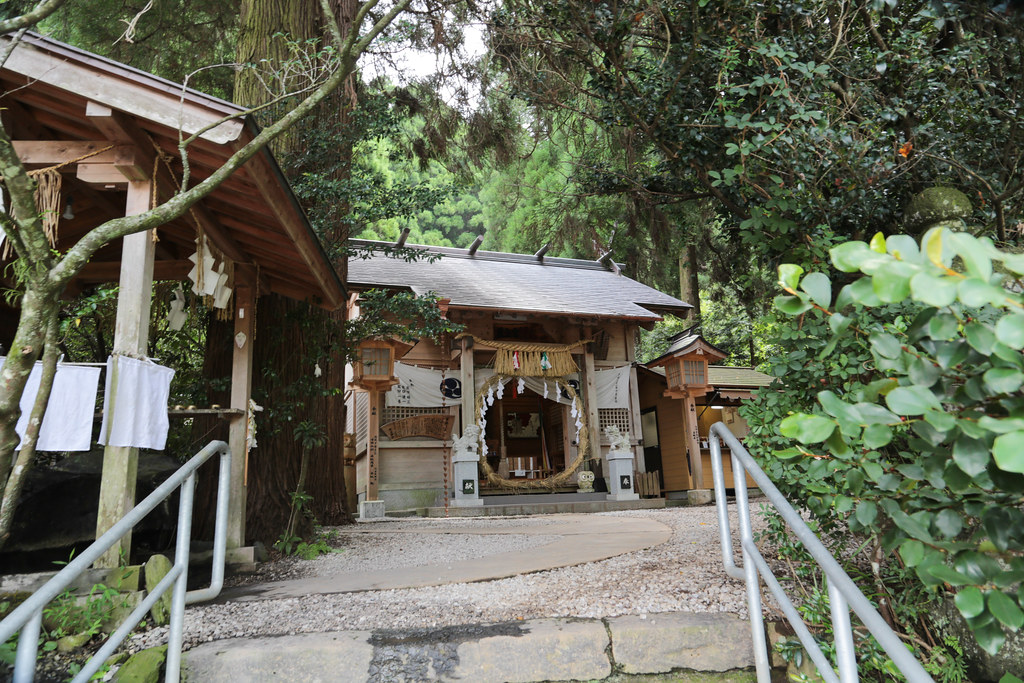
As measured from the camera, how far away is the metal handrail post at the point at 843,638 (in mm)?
1685

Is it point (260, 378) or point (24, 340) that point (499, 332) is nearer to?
point (260, 378)

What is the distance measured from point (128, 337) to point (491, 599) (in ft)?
7.72

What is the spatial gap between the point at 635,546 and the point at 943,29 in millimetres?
4378

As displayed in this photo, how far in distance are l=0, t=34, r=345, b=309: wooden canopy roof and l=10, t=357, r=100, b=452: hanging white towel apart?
3.71 ft

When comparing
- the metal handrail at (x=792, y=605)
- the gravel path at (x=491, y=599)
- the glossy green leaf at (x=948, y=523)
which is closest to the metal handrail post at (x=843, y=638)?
the metal handrail at (x=792, y=605)

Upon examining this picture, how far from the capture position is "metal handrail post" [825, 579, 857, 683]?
5.53 feet

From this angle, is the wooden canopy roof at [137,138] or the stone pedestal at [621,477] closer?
the wooden canopy roof at [137,138]

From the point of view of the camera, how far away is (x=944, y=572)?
1149 mm

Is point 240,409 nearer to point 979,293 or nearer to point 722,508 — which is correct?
point 722,508

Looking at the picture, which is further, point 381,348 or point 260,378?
point 381,348

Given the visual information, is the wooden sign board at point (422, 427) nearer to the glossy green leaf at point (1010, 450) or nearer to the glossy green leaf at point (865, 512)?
the glossy green leaf at point (865, 512)

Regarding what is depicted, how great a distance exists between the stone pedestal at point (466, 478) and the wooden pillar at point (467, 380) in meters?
0.87


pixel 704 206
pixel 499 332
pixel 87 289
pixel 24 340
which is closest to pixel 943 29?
pixel 704 206

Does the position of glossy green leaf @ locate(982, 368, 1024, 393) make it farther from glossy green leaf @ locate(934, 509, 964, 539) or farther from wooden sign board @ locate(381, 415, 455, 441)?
wooden sign board @ locate(381, 415, 455, 441)
